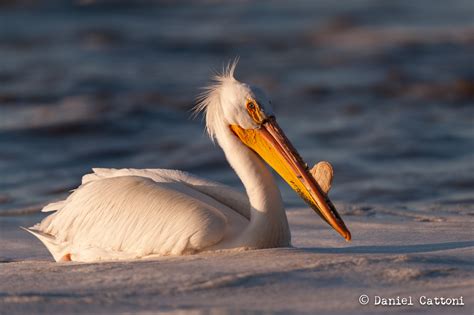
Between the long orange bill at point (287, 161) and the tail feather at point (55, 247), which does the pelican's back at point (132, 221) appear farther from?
the long orange bill at point (287, 161)

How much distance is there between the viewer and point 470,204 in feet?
22.9

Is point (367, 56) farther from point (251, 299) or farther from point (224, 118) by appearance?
point (251, 299)

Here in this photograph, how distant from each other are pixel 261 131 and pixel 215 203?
42cm

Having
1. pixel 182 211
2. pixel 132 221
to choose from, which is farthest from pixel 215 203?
pixel 132 221

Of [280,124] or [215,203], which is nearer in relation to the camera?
[215,203]

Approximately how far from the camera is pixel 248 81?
12492mm

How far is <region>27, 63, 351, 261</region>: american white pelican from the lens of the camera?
4.57 metres

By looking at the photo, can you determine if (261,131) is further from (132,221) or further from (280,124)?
(280,124)

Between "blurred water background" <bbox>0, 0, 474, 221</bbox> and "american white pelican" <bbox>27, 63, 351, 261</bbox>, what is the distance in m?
1.77

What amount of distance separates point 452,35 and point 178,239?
411 inches

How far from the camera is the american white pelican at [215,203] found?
4.57 metres

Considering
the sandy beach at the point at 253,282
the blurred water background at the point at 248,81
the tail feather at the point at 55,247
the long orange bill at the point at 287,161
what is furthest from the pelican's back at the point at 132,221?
the blurred water background at the point at 248,81

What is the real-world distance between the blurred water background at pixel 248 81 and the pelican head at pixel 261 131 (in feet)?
5.86

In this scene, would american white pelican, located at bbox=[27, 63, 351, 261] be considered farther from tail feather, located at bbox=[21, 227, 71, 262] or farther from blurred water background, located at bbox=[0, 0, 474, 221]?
blurred water background, located at bbox=[0, 0, 474, 221]
